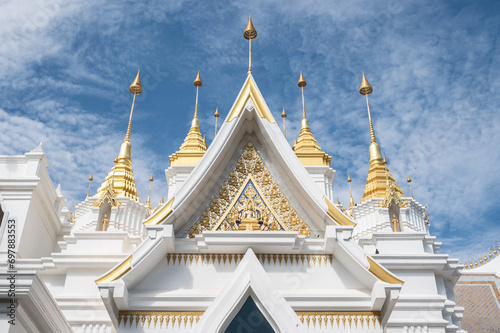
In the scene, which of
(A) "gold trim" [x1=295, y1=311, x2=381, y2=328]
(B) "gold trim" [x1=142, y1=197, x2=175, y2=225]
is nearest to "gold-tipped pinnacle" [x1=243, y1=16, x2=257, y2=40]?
(B) "gold trim" [x1=142, y1=197, x2=175, y2=225]

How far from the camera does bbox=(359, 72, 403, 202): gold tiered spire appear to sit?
1845cm

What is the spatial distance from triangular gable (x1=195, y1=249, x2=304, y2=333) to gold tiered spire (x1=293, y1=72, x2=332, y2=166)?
9.23 meters

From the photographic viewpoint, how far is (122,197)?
1838 cm

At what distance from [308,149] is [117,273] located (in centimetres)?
1120

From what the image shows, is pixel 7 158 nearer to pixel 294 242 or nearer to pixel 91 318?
pixel 91 318

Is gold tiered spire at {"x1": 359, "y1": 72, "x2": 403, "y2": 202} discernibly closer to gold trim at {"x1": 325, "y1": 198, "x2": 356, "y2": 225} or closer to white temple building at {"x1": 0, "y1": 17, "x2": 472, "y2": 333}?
white temple building at {"x1": 0, "y1": 17, "x2": 472, "y2": 333}

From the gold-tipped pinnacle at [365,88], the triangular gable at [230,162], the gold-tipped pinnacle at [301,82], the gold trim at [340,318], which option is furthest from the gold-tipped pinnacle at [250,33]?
the gold-tipped pinnacle at [301,82]

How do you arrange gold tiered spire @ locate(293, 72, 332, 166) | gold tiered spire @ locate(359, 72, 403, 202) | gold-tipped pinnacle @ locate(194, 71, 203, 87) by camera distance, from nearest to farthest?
gold tiered spire @ locate(293, 72, 332, 166), gold tiered spire @ locate(359, 72, 403, 202), gold-tipped pinnacle @ locate(194, 71, 203, 87)

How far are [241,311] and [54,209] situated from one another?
32.4 feet

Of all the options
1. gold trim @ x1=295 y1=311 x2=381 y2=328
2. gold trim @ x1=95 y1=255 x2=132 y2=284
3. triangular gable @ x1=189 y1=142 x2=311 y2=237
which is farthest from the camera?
triangular gable @ x1=189 y1=142 x2=311 y2=237

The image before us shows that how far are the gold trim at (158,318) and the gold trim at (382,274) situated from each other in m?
2.93

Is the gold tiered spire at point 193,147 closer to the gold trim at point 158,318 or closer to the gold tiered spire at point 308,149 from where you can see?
the gold tiered spire at point 308,149

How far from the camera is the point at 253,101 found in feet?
34.9

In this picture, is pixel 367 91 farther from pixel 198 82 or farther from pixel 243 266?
pixel 243 266
